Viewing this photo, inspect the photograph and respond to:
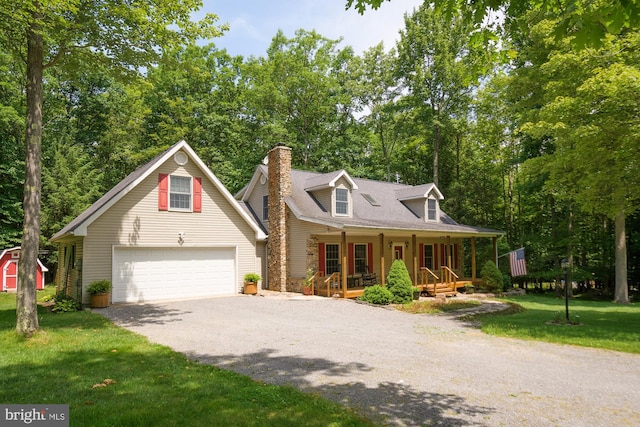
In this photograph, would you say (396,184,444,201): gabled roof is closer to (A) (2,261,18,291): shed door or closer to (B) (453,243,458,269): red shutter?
(B) (453,243,458,269): red shutter

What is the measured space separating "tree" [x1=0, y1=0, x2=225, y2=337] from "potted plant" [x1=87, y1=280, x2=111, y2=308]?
5169mm

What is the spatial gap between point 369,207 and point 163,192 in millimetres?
10662

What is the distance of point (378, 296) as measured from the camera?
1608cm

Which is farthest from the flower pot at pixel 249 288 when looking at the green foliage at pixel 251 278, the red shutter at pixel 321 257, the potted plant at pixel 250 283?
the red shutter at pixel 321 257

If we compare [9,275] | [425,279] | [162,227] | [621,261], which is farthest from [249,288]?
[621,261]

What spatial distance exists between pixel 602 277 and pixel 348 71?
2590 centimetres

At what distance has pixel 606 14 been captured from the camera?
11.6 feet

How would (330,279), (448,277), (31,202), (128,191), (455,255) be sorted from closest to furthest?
(31,202), (128,191), (330,279), (448,277), (455,255)

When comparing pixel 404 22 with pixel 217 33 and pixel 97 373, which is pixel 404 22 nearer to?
pixel 217 33

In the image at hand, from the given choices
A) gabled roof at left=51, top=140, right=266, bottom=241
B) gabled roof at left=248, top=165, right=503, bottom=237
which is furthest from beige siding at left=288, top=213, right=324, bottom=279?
gabled roof at left=51, top=140, right=266, bottom=241

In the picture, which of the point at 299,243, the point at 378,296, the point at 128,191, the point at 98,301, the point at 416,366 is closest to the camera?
the point at 416,366

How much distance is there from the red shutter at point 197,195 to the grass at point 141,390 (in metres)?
9.20

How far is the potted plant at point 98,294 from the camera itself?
47.0ft

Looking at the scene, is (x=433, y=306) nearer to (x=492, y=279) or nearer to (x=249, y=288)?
(x=249, y=288)
